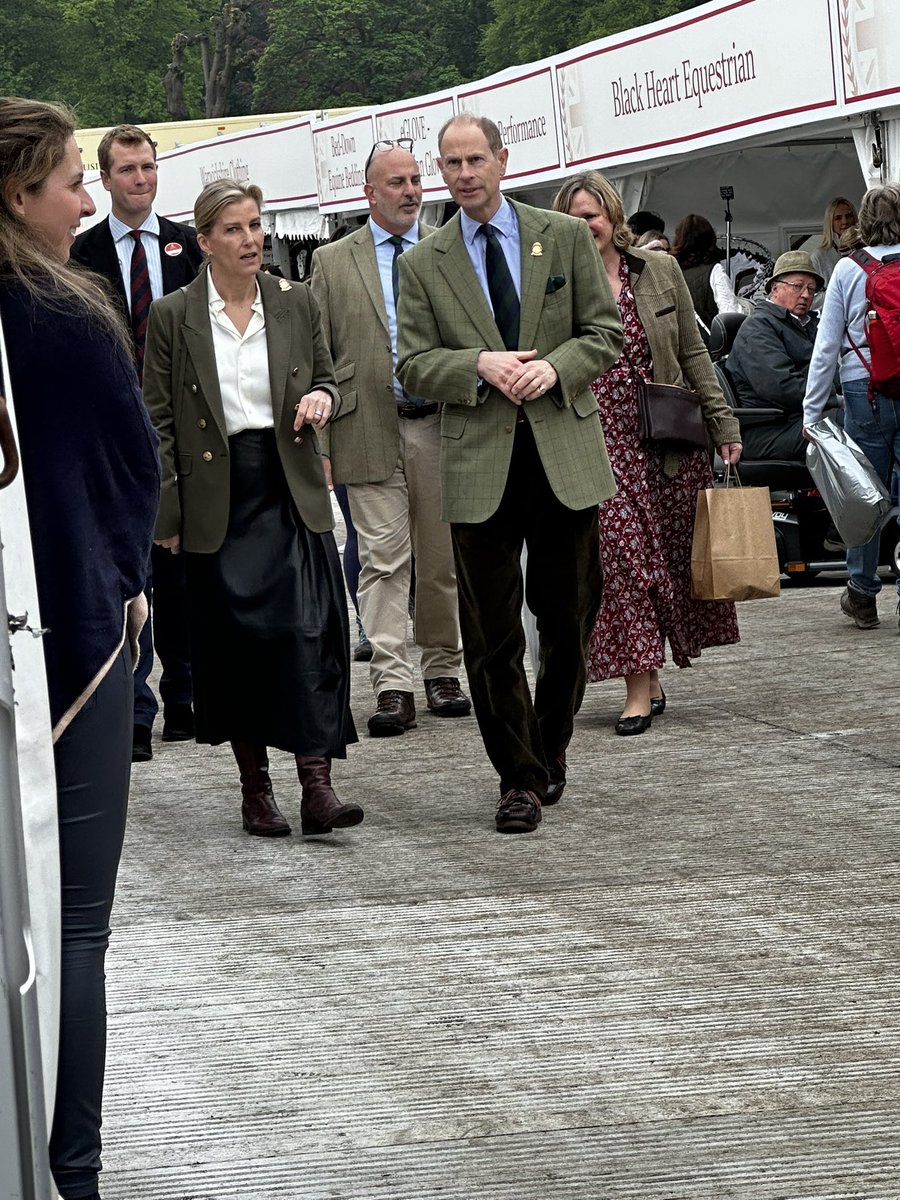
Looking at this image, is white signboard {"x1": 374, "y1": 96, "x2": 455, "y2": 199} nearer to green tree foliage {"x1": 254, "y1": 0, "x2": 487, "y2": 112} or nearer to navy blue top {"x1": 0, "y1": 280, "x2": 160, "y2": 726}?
navy blue top {"x1": 0, "y1": 280, "x2": 160, "y2": 726}

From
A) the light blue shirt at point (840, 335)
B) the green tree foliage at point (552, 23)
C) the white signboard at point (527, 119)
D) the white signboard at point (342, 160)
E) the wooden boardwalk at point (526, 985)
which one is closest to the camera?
the wooden boardwalk at point (526, 985)

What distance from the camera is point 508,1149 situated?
3523mm

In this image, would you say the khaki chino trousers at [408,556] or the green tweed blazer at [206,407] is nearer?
the green tweed blazer at [206,407]

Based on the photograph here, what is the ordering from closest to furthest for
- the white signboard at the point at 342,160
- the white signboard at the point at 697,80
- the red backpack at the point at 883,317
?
1. the red backpack at the point at 883,317
2. the white signboard at the point at 697,80
3. the white signboard at the point at 342,160

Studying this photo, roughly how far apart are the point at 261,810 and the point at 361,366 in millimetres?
2471

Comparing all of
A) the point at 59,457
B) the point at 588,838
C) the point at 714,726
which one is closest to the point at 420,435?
the point at 714,726

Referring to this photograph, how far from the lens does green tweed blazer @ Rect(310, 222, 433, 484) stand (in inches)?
311

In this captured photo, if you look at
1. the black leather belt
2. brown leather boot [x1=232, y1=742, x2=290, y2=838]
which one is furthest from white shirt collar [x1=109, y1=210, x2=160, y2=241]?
brown leather boot [x1=232, y1=742, x2=290, y2=838]

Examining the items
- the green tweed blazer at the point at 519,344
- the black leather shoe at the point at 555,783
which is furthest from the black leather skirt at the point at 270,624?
the black leather shoe at the point at 555,783

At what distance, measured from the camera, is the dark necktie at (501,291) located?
19.2ft

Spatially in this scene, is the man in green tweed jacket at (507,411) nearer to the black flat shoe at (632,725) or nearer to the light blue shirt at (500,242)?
the light blue shirt at (500,242)

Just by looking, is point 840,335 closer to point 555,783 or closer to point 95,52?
point 555,783

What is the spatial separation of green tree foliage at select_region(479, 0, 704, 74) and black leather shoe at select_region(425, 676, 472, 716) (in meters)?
68.0

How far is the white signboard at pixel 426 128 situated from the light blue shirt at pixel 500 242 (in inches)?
462
